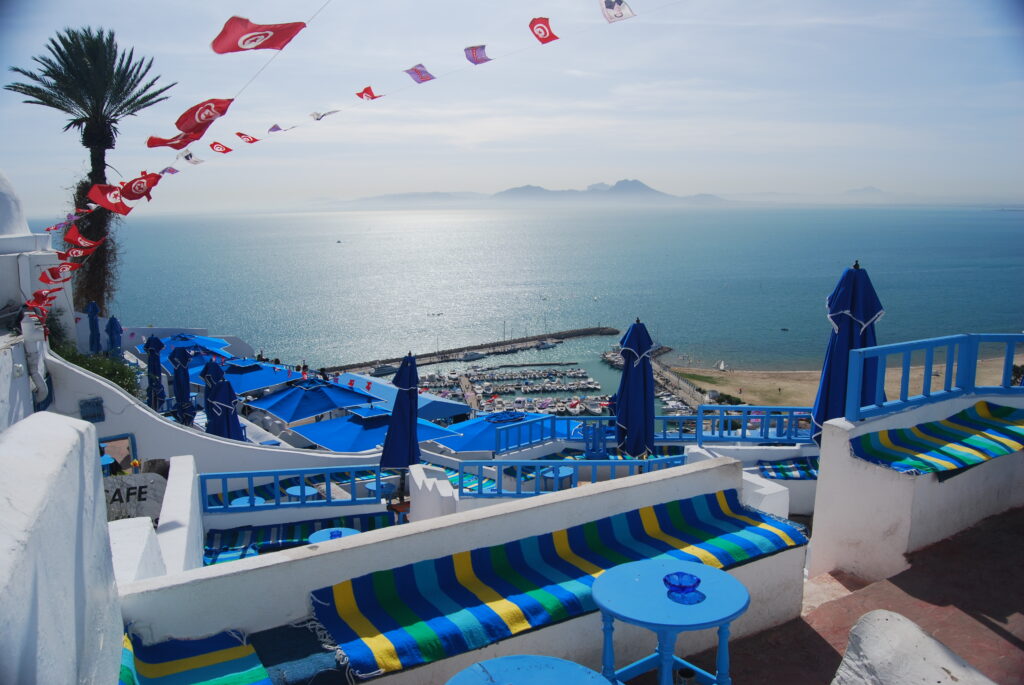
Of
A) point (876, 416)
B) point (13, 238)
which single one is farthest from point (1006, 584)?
point (13, 238)

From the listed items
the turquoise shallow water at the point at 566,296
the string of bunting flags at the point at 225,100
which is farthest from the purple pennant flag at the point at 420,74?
the turquoise shallow water at the point at 566,296

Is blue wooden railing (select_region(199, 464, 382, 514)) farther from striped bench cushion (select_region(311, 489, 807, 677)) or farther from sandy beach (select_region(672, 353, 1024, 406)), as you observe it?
sandy beach (select_region(672, 353, 1024, 406))

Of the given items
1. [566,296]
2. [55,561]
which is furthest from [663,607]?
[566,296]

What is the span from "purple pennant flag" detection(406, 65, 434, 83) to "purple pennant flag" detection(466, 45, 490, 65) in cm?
76

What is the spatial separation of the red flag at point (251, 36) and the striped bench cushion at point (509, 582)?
405 cm

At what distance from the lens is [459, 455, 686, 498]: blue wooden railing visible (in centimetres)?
701

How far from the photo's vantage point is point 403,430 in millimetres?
9148

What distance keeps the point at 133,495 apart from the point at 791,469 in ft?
22.4

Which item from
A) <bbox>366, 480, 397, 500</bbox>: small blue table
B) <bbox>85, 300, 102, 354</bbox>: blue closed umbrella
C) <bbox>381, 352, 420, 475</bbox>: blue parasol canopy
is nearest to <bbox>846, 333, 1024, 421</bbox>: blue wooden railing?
<bbox>381, 352, 420, 475</bbox>: blue parasol canopy

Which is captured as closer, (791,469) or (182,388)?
(791,469)

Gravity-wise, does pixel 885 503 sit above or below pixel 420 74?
below

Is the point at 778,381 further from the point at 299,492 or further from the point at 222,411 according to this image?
the point at 299,492

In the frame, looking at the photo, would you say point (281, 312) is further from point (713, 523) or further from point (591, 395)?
point (713, 523)

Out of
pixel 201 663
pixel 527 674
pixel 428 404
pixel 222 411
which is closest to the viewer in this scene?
pixel 527 674
